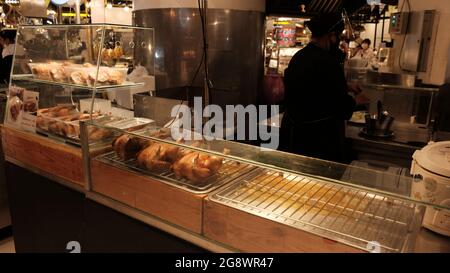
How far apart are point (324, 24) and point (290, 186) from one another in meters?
1.60

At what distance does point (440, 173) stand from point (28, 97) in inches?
90.8

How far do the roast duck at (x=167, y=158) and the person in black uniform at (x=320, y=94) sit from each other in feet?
4.40

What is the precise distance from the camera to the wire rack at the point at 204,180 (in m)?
1.39

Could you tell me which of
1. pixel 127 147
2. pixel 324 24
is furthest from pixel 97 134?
pixel 324 24

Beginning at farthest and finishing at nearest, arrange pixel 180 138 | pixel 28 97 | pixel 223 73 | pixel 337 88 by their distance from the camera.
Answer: pixel 223 73 < pixel 337 88 < pixel 28 97 < pixel 180 138

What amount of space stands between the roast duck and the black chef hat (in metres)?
1.53

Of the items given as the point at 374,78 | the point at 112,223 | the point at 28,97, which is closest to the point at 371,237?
the point at 112,223

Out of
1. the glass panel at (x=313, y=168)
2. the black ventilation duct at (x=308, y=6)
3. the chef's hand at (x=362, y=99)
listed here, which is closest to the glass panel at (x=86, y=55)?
the glass panel at (x=313, y=168)

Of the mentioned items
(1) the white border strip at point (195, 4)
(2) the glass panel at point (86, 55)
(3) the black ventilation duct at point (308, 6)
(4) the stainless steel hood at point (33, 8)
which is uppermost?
(3) the black ventilation duct at point (308, 6)

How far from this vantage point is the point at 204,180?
4.69 feet

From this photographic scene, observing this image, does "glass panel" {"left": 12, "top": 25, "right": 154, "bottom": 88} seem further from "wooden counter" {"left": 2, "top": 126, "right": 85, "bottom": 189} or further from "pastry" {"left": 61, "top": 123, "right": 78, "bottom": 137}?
"wooden counter" {"left": 2, "top": 126, "right": 85, "bottom": 189}

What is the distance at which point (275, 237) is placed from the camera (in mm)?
1144

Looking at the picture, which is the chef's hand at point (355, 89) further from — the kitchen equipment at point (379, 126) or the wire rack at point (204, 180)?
the wire rack at point (204, 180)

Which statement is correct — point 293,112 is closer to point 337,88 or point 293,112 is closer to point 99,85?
point 337,88
